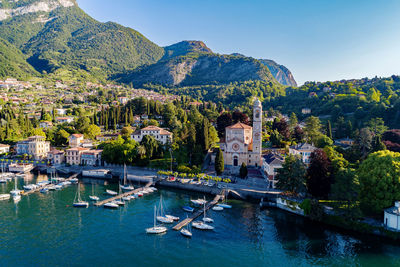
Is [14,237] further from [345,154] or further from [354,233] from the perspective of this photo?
[345,154]

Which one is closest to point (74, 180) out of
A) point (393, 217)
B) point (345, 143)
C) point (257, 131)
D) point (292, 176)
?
point (257, 131)

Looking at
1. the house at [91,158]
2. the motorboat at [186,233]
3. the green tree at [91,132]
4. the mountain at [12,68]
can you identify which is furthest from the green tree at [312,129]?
the mountain at [12,68]

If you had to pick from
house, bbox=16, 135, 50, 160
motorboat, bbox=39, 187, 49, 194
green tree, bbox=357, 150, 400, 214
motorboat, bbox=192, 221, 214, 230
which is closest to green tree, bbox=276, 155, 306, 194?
green tree, bbox=357, 150, 400, 214

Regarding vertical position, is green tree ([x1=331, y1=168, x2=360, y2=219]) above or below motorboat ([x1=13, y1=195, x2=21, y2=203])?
above

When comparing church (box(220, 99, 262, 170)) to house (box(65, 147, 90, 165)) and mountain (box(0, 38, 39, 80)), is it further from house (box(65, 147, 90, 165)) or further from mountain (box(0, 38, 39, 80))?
mountain (box(0, 38, 39, 80))

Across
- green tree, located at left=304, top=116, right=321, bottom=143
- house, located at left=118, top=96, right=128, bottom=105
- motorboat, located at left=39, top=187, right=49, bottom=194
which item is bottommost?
motorboat, located at left=39, top=187, right=49, bottom=194

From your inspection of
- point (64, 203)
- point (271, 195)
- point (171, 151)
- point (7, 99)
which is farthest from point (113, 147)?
point (7, 99)

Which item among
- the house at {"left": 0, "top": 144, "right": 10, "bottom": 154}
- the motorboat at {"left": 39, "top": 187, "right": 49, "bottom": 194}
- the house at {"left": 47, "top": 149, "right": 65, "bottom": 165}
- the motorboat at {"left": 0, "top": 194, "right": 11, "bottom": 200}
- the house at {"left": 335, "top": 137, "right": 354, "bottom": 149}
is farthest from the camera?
the house at {"left": 0, "top": 144, "right": 10, "bottom": 154}
